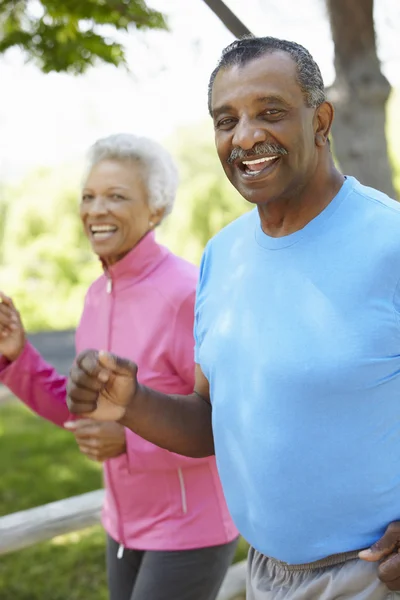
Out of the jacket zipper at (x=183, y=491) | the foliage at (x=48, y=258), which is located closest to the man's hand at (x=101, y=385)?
the jacket zipper at (x=183, y=491)

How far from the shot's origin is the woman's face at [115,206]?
2.46 metres

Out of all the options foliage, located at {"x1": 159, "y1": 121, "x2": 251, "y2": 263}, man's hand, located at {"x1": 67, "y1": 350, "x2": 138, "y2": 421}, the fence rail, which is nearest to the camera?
man's hand, located at {"x1": 67, "y1": 350, "x2": 138, "y2": 421}

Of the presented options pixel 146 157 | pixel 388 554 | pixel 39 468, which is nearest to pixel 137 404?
pixel 388 554

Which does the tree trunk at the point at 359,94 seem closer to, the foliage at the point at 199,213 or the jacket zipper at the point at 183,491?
the jacket zipper at the point at 183,491

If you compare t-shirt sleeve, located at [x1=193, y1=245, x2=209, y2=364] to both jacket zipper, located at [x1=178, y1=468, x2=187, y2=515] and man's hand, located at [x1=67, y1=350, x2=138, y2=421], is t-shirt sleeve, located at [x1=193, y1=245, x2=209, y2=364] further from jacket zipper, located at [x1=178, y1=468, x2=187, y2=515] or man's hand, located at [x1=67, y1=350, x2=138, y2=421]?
jacket zipper, located at [x1=178, y1=468, x2=187, y2=515]

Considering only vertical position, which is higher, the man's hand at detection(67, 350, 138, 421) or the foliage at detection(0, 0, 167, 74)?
the foliage at detection(0, 0, 167, 74)

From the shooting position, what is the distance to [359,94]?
3256mm

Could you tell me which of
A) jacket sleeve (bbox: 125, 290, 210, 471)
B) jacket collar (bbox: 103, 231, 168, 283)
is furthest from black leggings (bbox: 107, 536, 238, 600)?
jacket collar (bbox: 103, 231, 168, 283)

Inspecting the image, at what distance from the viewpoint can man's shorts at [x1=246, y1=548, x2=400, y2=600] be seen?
1.47m

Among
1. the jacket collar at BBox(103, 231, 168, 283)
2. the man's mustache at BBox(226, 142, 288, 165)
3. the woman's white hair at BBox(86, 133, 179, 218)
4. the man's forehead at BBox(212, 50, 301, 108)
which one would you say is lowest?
the jacket collar at BBox(103, 231, 168, 283)

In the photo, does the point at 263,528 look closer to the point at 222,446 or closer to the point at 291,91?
the point at 222,446

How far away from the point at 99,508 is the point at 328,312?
263cm

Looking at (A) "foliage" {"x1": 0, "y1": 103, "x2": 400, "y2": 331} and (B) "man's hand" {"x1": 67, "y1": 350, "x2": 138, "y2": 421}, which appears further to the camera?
(A) "foliage" {"x1": 0, "y1": 103, "x2": 400, "y2": 331}

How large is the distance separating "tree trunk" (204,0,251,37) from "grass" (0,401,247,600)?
3102 mm
